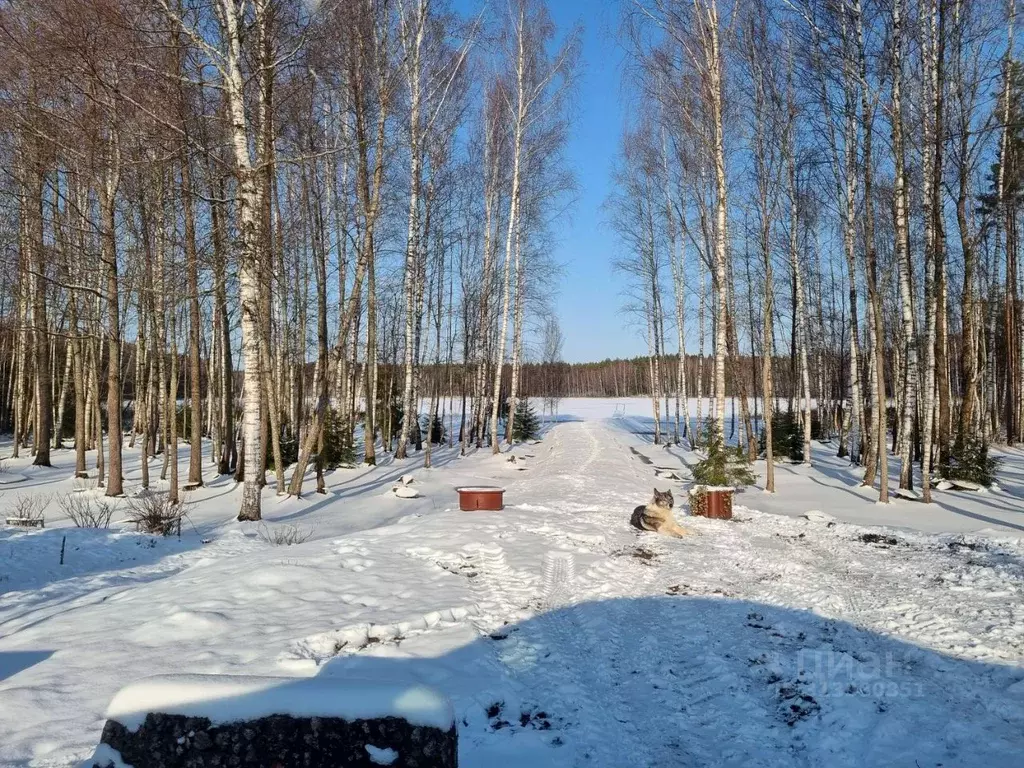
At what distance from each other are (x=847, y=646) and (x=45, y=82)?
15105 mm

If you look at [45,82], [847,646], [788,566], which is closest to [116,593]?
[847,646]

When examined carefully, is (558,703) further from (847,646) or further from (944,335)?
(944,335)

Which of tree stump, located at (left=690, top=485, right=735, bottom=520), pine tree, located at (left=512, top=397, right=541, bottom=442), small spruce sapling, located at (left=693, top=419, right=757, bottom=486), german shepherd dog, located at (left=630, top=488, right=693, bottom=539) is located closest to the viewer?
german shepherd dog, located at (left=630, top=488, right=693, bottom=539)

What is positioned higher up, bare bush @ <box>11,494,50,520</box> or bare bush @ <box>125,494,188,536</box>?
bare bush @ <box>125,494,188,536</box>

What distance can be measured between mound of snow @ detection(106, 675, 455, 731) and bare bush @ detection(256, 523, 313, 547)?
225 inches

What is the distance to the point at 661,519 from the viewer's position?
8.68 metres

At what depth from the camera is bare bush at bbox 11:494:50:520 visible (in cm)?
1044

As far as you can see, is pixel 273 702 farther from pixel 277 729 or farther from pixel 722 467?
pixel 722 467

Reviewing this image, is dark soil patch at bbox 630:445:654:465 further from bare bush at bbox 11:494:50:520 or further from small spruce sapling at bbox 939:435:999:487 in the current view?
bare bush at bbox 11:494:50:520

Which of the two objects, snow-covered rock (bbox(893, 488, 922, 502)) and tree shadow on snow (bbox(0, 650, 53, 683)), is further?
snow-covered rock (bbox(893, 488, 922, 502))

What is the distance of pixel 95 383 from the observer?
1541cm

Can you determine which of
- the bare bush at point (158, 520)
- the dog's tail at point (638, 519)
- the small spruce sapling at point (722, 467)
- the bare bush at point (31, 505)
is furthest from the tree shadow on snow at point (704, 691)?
the bare bush at point (31, 505)

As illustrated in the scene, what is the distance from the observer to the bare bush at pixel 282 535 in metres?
8.15

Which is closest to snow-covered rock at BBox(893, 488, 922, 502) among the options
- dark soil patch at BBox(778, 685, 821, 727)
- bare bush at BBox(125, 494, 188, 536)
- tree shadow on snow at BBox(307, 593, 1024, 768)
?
tree shadow on snow at BBox(307, 593, 1024, 768)
